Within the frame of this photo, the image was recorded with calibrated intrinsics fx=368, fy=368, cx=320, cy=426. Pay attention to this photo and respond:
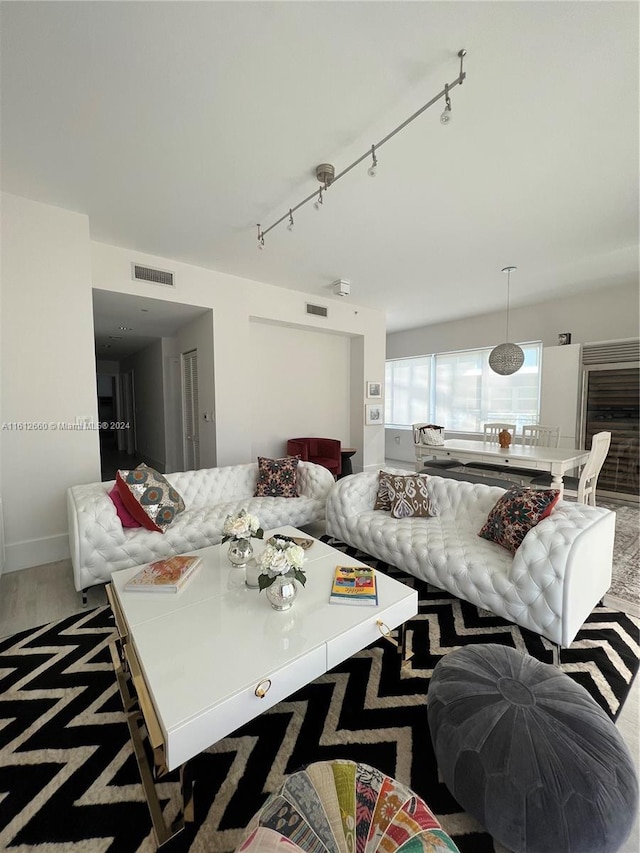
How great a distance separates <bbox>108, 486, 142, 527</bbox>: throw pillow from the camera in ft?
8.86

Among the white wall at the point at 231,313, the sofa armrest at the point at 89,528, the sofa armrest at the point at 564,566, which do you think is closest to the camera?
the sofa armrest at the point at 564,566

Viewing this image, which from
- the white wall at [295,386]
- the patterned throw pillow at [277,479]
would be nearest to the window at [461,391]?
the white wall at [295,386]

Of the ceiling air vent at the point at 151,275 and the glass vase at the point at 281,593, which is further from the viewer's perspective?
the ceiling air vent at the point at 151,275

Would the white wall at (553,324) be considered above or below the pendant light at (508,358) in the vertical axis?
above

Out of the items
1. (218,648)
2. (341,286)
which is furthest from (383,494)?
(341,286)

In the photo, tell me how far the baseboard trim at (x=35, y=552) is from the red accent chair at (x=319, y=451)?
2.89 metres

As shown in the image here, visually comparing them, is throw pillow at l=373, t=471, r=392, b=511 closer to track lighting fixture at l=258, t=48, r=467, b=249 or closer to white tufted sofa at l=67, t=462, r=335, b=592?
white tufted sofa at l=67, t=462, r=335, b=592

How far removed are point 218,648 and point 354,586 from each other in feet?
2.26

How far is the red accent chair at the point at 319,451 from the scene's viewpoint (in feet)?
17.1

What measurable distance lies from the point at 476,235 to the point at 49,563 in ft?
15.9

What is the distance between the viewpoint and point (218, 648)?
4.58ft

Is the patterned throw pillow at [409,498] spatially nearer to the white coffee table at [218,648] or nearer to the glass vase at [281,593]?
the white coffee table at [218,648]

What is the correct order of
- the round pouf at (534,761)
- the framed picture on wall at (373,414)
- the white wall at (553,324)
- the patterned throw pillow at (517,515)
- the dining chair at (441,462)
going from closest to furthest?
the round pouf at (534,761)
the patterned throw pillow at (517,515)
the dining chair at (441,462)
the white wall at (553,324)
the framed picture on wall at (373,414)

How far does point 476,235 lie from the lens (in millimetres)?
3533
